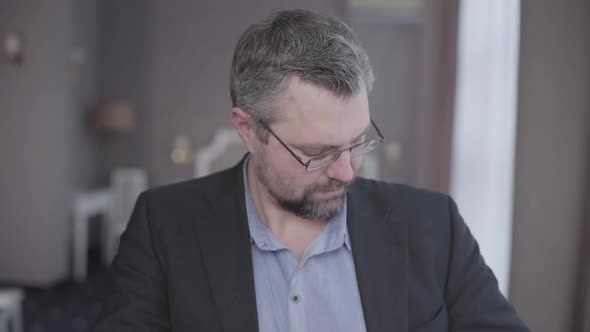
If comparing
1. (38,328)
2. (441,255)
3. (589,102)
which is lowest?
(38,328)

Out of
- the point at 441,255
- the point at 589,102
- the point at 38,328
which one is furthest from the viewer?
the point at 38,328

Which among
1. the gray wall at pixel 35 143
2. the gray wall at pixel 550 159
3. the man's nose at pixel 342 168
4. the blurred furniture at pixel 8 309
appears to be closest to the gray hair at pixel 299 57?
the man's nose at pixel 342 168

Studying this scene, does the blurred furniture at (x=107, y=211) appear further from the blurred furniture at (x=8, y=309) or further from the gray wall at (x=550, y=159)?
the gray wall at (x=550, y=159)

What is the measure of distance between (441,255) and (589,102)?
0.56 metres

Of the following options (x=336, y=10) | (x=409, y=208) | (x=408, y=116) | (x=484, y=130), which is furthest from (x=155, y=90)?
(x=409, y=208)

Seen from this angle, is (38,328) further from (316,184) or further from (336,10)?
(336,10)

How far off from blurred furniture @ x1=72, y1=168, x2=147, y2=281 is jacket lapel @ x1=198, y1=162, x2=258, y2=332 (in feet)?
11.4

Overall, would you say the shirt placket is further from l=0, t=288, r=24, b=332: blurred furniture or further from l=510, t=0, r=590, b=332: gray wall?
l=0, t=288, r=24, b=332: blurred furniture

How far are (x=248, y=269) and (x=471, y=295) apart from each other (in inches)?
18.8

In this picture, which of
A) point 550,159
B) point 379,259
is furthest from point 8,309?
point 550,159

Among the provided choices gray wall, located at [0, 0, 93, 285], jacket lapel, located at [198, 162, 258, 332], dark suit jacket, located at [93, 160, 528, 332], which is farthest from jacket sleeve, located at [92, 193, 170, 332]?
gray wall, located at [0, 0, 93, 285]

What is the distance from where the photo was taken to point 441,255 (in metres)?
1.24

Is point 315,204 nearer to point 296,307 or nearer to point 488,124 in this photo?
point 296,307

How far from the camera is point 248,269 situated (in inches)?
46.6
